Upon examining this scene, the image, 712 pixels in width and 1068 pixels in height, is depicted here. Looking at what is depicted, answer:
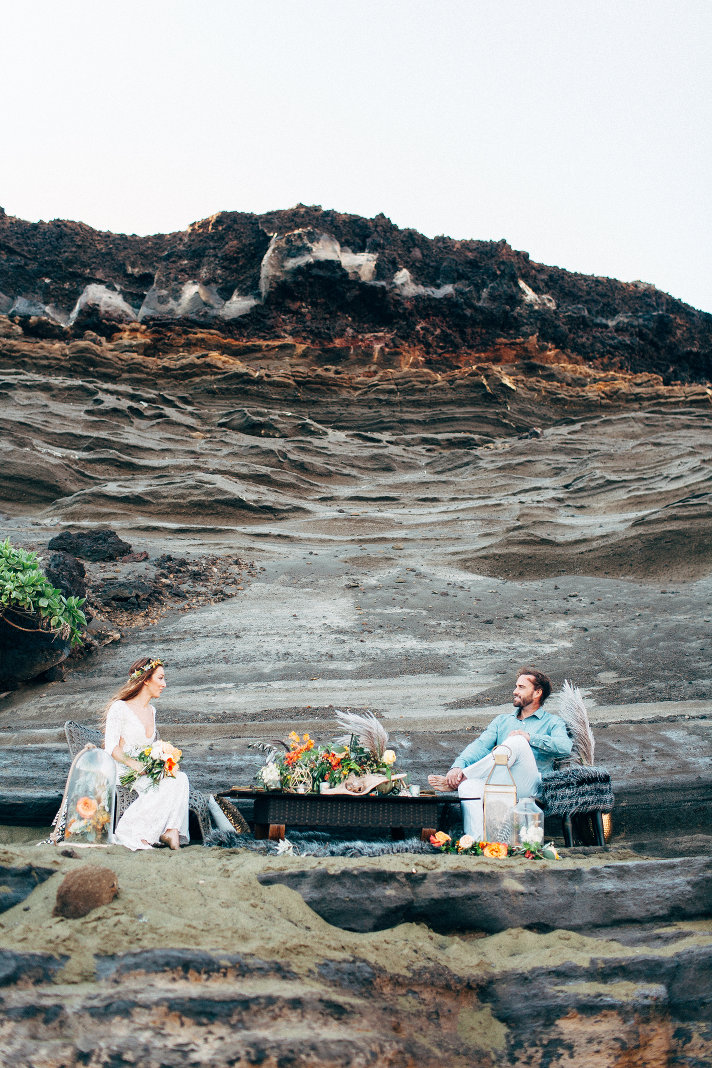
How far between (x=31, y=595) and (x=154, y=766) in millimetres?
5108

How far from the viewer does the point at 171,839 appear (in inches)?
158

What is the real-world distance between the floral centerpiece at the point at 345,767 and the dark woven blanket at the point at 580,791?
89cm

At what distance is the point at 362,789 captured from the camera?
4336mm

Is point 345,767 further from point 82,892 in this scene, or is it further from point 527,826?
point 82,892

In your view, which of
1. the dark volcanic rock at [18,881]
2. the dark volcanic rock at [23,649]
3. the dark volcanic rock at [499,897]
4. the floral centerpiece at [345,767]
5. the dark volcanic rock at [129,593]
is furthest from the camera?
the dark volcanic rock at [129,593]

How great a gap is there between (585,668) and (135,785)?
677 centimetres

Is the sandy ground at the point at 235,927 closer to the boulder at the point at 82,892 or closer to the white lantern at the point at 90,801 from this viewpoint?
the boulder at the point at 82,892

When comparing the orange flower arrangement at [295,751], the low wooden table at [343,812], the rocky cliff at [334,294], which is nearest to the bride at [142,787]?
the low wooden table at [343,812]

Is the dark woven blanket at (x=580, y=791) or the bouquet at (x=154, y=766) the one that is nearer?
the bouquet at (x=154, y=766)

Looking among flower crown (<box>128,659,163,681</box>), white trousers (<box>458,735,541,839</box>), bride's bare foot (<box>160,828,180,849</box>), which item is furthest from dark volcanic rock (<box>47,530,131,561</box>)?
white trousers (<box>458,735,541,839</box>)

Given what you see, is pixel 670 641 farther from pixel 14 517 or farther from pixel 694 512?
pixel 14 517

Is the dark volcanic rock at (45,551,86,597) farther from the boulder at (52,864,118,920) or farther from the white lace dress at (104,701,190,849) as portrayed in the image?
the boulder at (52,864,118,920)

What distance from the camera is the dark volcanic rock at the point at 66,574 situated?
10.1m

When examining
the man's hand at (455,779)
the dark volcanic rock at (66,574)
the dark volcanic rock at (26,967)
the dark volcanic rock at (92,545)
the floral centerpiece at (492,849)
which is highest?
the dark volcanic rock at (92,545)
